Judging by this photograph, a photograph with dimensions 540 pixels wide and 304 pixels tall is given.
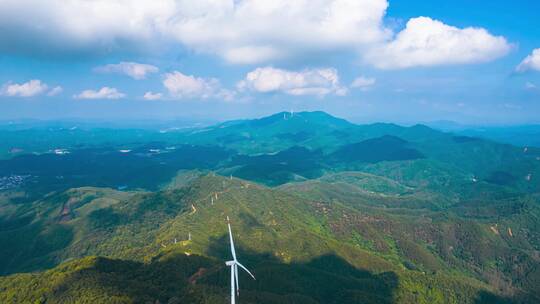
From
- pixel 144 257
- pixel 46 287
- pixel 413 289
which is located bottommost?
pixel 413 289

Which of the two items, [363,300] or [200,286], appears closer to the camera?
[200,286]

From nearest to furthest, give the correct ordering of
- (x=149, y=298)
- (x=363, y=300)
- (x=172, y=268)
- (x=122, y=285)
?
(x=149, y=298) → (x=122, y=285) → (x=172, y=268) → (x=363, y=300)

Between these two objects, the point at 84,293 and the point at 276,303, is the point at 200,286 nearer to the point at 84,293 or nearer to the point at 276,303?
the point at 276,303

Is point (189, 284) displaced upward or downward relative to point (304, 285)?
upward

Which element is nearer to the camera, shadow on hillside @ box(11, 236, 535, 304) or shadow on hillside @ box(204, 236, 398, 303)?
shadow on hillside @ box(11, 236, 535, 304)

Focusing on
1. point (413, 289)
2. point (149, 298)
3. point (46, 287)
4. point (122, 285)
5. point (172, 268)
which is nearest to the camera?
point (149, 298)

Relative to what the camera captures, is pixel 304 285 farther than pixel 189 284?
Yes

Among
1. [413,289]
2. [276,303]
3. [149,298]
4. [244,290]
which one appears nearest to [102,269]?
[149,298]

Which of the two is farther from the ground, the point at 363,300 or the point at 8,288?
the point at 8,288

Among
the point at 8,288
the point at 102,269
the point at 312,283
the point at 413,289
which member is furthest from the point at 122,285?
the point at 413,289

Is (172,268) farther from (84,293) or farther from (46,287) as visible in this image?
(46,287)

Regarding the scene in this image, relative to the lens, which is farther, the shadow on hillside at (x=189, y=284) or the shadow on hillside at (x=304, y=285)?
the shadow on hillside at (x=304, y=285)
